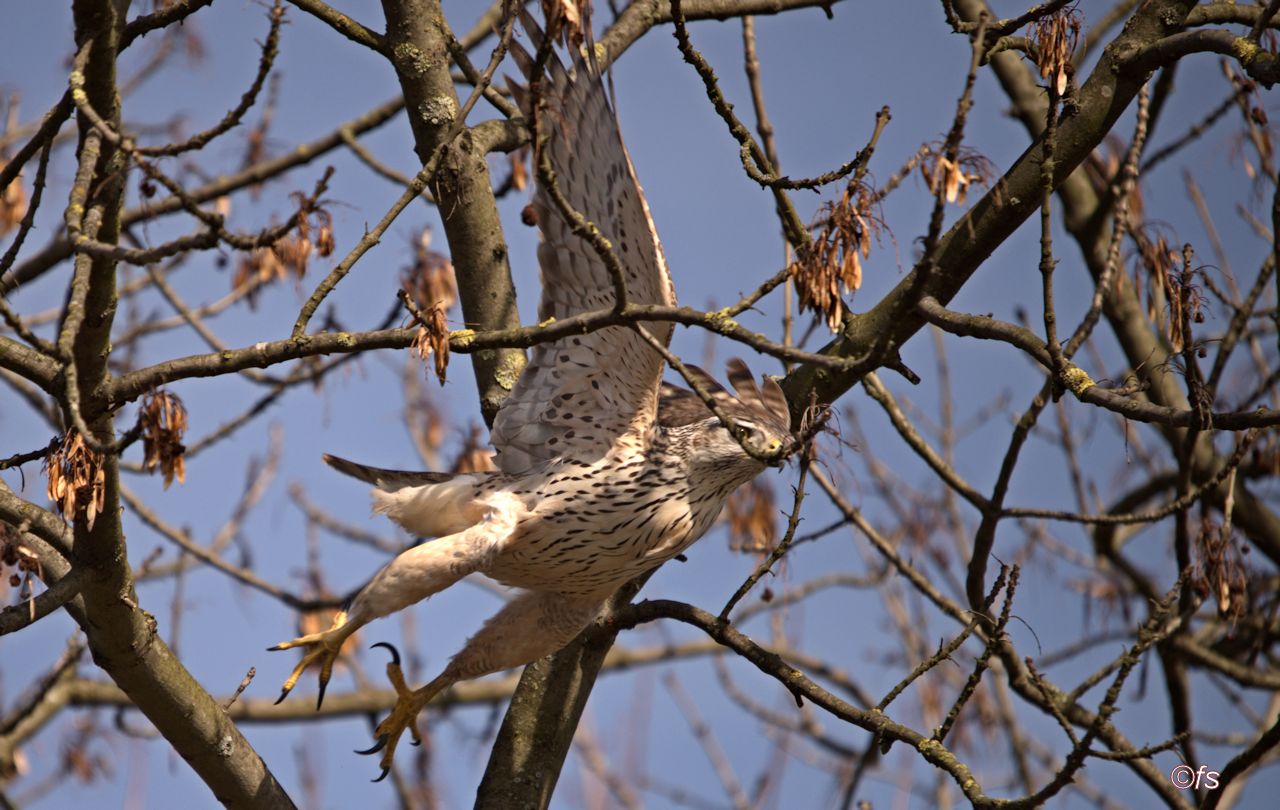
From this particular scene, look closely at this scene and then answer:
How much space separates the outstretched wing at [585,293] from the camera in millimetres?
3689

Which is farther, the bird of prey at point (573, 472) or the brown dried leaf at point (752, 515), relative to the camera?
the brown dried leaf at point (752, 515)

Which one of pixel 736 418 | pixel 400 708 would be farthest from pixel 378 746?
pixel 736 418

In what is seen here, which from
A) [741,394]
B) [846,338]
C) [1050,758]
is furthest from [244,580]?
[1050,758]

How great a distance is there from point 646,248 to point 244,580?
2539mm

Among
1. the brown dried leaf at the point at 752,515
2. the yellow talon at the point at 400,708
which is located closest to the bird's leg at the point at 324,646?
the yellow talon at the point at 400,708

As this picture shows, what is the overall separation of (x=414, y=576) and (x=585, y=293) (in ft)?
3.16

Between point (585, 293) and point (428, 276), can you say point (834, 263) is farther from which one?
point (428, 276)

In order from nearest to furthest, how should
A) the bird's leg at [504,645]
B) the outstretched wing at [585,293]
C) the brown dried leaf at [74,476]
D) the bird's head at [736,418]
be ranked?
the brown dried leaf at [74,476]
the outstretched wing at [585,293]
the bird's head at [736,418]
the bird's leg at [504,645]

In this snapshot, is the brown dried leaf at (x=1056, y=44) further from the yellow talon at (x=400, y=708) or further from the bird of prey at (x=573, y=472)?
the yellow talon at (x=400, y=708)

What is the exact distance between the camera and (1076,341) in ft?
12.8

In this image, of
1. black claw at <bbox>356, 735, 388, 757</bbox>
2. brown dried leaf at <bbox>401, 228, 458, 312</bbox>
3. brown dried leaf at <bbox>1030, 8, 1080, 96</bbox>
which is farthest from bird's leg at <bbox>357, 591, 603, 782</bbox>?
brown dried leaf at <bbox>1030, 8, 1080, 96</bbox>

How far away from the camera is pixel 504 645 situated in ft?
13.7

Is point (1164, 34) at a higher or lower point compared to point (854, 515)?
higher

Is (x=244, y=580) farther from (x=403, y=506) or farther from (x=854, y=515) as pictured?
(x=854, y=515)
